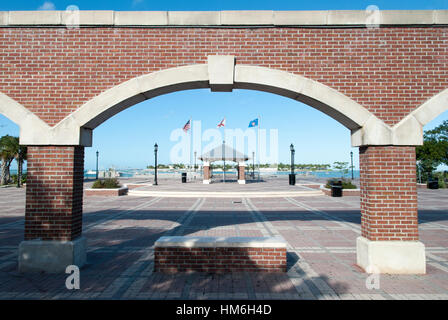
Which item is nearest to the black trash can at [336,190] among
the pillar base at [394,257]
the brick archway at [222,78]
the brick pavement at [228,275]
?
the brick pavement at [228,275]

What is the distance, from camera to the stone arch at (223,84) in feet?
18.5

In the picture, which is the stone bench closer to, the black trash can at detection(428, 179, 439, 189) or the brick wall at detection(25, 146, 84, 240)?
the brick wall at detection(25, 146, 84, 240)

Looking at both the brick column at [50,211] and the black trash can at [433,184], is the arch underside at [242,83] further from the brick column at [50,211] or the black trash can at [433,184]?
the black trash can at [433,184]

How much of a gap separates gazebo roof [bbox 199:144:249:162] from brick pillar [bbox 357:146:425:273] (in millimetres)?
21505

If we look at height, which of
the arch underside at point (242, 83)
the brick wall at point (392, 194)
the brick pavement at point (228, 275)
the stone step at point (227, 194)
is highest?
the arch underside at point (242, 83)

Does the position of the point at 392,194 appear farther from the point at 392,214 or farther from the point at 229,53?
the point at 229,53

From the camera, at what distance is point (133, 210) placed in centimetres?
1321

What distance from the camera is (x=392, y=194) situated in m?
5.47

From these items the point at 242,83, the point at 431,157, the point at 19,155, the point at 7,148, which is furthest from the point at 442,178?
the point at 7,148

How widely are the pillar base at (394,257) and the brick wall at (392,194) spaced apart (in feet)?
0.47

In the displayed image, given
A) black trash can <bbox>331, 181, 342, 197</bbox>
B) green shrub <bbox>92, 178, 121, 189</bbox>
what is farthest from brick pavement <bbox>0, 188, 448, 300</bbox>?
green shrub <bbox>92, 178, 121, 189</bbox>

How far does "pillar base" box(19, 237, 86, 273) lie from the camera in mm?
5441

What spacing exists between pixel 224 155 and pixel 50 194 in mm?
22157
